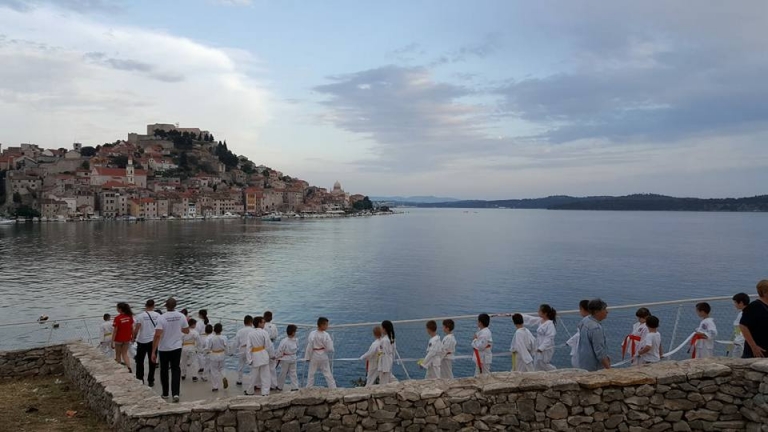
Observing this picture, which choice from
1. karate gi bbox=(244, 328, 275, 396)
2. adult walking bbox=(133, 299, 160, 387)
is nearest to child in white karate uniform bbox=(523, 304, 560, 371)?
karate gi bbox=(244, 328, 275, 396)

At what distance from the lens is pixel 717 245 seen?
75.8 meters

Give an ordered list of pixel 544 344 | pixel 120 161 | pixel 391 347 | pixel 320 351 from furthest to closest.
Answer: pixel 120 161
pixel 320 351
pixel 391 347
pixel 544 344

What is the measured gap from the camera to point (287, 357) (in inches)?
398

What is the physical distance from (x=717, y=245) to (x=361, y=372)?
252 feet

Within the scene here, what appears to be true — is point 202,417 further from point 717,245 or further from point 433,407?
point 717,245

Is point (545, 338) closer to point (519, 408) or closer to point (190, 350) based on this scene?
point (519, 408)

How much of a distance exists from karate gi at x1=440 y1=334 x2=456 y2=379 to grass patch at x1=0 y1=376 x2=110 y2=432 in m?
5.40

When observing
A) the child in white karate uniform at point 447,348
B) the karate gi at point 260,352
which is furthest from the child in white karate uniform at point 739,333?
the karate gi at point 260,352

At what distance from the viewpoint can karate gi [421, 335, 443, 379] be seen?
8.98 m

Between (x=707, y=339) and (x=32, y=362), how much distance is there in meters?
12.8

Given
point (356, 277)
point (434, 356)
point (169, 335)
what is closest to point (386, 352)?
point (434, 356)

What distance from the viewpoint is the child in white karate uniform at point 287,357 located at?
10059 mm

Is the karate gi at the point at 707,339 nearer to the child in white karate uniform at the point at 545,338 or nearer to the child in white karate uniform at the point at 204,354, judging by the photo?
the child in white karate uniform at the point at 545,338

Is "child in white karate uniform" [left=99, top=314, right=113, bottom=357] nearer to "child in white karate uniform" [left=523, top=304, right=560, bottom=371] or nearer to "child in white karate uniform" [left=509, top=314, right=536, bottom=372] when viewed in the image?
"child in white karate uniform" [left=509, top=314, right=536, bottom=372]
